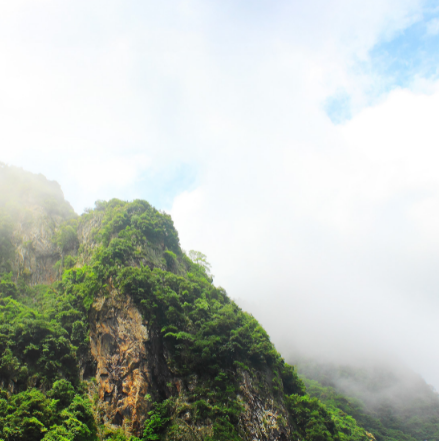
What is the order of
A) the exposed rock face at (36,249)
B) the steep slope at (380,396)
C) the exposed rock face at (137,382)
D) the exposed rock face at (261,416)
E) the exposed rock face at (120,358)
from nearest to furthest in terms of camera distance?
the exposed rock face at (137,382) < the exposed rock face at (120,358) < the exposed rock face at (261,416) < the exposed rock face at (36,249) < the steep slope at (380,396)

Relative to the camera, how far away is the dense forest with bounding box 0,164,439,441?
21094 millimetres

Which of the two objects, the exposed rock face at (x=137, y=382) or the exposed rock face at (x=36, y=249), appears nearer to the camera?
the exposed rock face at (x=137, y=382)

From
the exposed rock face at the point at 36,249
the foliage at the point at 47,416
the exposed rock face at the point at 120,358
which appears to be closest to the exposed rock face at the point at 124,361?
the exposed rock face at the point at 120,358

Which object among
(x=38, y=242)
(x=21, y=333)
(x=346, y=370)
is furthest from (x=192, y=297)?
(x=346, y=370)

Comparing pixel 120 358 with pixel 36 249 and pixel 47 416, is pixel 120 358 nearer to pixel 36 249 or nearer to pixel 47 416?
pixel 47 416

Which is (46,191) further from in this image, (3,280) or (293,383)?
(293,383)

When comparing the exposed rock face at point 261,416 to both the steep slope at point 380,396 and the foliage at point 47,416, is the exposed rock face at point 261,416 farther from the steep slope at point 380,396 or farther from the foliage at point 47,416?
the steep slope at point 380,396

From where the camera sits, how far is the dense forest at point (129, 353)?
69.2 ft

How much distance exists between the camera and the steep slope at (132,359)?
69.0 feet

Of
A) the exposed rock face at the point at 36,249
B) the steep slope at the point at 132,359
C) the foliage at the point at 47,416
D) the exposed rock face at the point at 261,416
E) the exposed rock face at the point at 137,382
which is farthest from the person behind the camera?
the exposed rock face at the point at 36,249

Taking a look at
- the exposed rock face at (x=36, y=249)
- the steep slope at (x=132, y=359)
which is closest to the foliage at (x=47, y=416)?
the steep slope at (x=132, y=359)

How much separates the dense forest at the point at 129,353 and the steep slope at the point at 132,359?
86 millimetres

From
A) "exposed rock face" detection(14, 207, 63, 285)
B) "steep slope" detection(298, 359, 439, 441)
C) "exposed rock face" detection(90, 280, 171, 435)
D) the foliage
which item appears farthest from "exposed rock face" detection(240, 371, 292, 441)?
"steep slope" detection(298, 359, 439, 441)

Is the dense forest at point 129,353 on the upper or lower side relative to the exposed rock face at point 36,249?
lower
